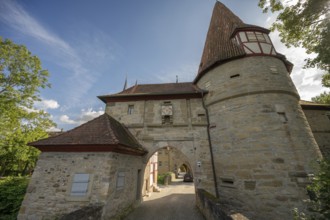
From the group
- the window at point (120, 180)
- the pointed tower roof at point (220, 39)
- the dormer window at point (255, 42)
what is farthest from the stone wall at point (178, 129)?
the dormer window at point (255, 42)

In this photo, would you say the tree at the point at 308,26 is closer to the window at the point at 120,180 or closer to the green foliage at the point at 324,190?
the green foliage at the point at 324,190

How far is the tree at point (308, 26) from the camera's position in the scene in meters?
6.32

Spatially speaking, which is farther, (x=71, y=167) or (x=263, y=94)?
(x=263, y=94)

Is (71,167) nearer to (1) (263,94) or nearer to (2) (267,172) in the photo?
(2) (267,172)

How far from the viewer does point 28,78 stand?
11.4 metres

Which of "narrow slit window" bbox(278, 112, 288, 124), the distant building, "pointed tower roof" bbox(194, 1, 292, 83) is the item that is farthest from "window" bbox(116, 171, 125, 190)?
"narrow slit window" bbox(278, 112, 288, 124)

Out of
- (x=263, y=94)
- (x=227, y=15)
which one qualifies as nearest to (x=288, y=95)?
(x=263, y=94)

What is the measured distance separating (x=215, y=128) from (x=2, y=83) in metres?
15.4

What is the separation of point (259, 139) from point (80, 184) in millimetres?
8849

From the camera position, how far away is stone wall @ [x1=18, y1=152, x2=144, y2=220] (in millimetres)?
6020

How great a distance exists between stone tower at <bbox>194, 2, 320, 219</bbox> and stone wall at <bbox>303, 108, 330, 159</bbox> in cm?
576

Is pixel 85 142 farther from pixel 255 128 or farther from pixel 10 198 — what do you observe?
pixel 255 128

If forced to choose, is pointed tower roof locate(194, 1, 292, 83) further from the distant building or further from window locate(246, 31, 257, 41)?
window locate(246, 31, 257, 41)

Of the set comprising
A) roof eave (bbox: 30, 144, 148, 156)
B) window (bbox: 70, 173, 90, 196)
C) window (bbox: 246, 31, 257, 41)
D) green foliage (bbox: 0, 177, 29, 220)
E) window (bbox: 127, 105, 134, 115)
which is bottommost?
green foliage (bbox: 0, 177, 29, 220)
